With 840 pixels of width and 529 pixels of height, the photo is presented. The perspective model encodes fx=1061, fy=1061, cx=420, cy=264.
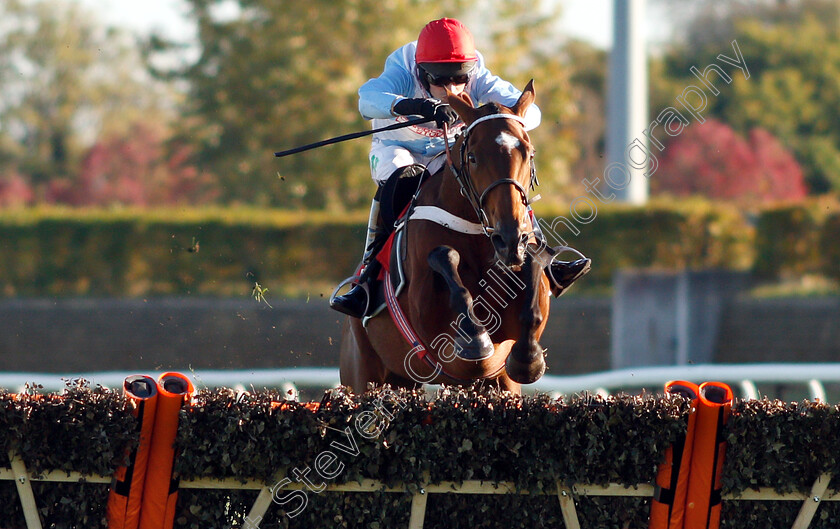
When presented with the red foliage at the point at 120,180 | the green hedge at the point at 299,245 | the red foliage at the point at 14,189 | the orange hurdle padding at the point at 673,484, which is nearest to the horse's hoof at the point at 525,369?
the orange hurdle padding at the point at 673,484

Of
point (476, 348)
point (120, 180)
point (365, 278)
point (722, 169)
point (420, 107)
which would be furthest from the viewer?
point (120, 180)

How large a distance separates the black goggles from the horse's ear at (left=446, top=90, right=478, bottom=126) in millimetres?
321

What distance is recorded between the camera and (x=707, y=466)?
11.8 ft

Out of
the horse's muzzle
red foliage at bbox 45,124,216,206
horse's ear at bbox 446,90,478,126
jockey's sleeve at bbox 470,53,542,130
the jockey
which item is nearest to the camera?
the horse's muzzle

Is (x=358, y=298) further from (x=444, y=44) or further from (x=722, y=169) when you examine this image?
(x=722, y=169)

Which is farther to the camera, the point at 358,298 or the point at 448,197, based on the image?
the point at 358,298

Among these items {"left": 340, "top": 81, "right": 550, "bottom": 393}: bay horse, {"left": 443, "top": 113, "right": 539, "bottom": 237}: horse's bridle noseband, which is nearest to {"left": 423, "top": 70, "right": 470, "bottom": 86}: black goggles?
{"left": 340, "top": 81, "right": 550, "bottom": 393}: bay horse

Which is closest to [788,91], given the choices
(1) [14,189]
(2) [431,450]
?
(1) [14,189]

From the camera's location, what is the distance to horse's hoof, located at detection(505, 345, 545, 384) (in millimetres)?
3977

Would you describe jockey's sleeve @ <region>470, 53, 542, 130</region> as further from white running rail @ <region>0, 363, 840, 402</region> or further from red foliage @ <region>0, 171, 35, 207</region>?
red foliage @ <region>0, 171, 35, 207</region>

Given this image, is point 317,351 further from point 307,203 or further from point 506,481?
point 506,481

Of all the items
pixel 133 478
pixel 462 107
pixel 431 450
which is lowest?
pixel 133 478

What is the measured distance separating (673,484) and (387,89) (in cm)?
212

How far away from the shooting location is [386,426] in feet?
11.7
